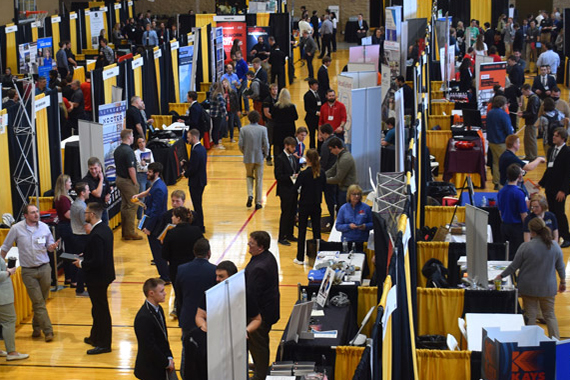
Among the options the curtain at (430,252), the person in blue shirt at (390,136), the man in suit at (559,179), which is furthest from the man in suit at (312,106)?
the curtain at (430,252)

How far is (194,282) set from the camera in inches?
269

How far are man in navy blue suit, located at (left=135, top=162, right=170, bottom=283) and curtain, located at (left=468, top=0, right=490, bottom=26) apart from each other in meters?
22.8

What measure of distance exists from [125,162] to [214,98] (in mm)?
4865

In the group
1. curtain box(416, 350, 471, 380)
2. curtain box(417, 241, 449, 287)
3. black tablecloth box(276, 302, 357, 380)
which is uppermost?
curtain box(417, 241, 449, 287)

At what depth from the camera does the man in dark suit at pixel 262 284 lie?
22.9 ft

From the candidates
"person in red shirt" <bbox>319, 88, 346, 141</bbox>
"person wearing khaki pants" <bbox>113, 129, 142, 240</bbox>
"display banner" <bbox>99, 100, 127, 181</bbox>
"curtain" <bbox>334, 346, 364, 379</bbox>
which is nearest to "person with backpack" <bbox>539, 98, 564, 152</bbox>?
"person in red shirt" <bbox>319, 88, 346, 141</bbox>

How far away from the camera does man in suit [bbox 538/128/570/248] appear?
1068 cm

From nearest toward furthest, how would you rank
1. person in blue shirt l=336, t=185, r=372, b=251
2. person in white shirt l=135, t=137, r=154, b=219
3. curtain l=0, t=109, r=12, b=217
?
person in blue shirt l=336, t=185, r=372, b=251 < curtain l=0, t=109, r=12, b=217 < person in white shirt l=135, t=137, r=154, b=219

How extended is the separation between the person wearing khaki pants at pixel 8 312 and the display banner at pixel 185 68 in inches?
434

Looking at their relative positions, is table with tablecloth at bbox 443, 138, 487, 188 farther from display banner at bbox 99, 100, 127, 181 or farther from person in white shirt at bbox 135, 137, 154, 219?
display banner at bbox 99, 100, 127, 181

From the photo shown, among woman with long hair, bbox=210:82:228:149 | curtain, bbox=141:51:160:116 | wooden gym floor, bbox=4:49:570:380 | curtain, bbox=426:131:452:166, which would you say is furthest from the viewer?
curtain, bbox=141:51:160:116

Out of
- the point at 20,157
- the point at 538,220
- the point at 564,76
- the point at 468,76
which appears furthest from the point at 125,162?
the point at 564,76

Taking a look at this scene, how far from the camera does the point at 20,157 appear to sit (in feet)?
38.2

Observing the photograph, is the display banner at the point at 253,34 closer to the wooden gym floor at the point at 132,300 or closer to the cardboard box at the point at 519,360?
the wooden gym floor at the point at 132,300
